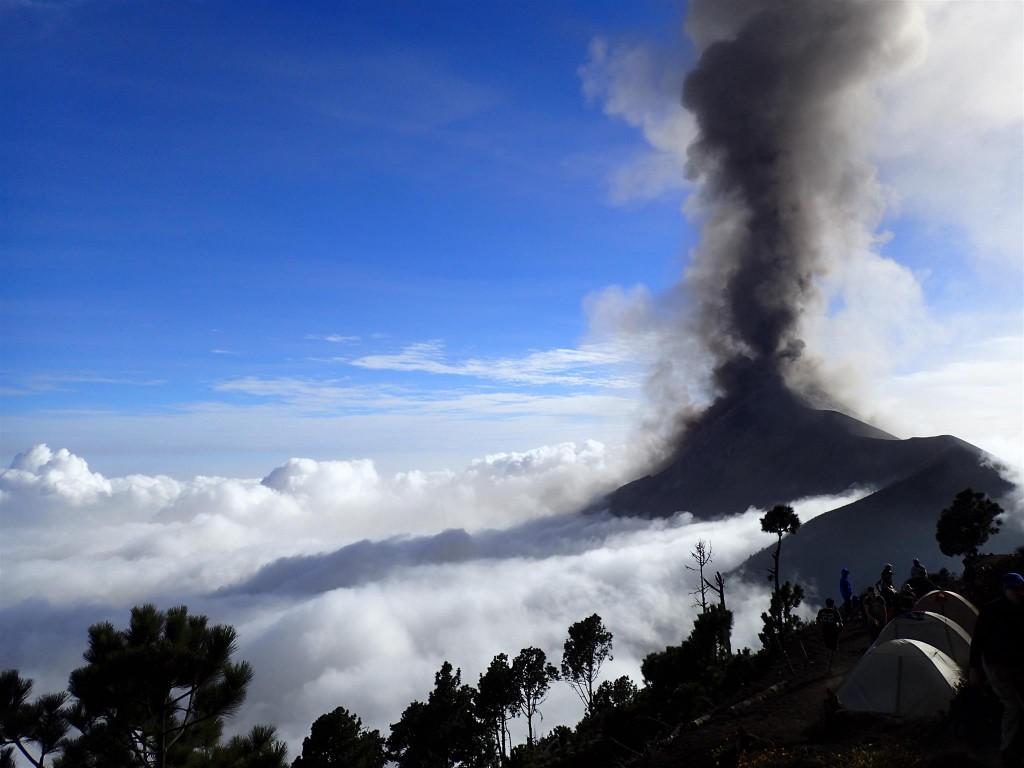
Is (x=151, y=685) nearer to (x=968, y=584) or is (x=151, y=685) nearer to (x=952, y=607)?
(x=952, y=607)

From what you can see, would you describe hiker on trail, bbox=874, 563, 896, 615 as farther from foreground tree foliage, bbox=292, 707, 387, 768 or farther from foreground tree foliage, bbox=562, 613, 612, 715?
foreground tree foliage, bbox=562, 613, 612, 715

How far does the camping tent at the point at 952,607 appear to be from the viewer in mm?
15617

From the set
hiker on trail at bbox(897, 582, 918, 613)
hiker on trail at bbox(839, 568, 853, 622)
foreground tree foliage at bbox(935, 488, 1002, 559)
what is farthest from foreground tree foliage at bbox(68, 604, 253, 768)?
foreground tree foliage at bbox(935, 488, 1002, 559)

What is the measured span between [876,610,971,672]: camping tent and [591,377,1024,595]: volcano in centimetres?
6789

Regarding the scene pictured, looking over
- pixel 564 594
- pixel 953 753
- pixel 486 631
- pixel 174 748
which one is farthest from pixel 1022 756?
pixel 486 631

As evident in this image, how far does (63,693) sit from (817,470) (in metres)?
112

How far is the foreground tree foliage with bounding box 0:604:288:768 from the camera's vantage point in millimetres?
11117

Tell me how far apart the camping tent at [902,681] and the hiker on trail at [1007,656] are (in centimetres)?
351

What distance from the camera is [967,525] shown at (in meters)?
31.1

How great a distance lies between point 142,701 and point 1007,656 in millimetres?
14899

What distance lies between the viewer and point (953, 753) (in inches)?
355

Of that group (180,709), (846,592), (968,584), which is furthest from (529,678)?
(180,709)

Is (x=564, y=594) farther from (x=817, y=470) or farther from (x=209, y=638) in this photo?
(x=209, y=638)

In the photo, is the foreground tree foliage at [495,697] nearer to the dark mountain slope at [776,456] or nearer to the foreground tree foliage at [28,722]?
the foreground tree foliage at [28,722]
